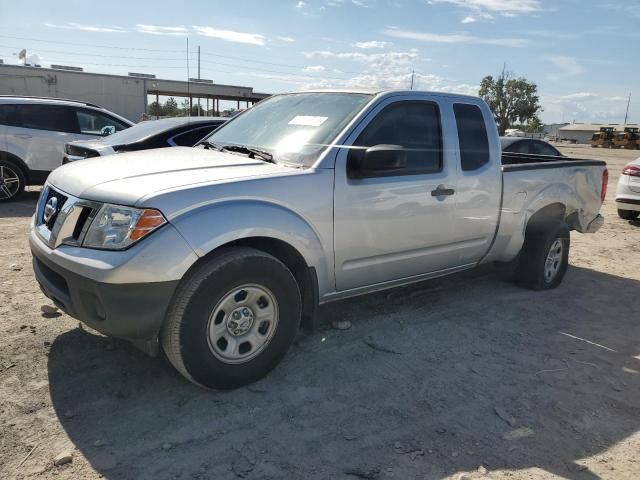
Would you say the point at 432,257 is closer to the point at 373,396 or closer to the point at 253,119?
the point at 373,396

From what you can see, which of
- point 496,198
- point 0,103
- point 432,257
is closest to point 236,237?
point 432,257

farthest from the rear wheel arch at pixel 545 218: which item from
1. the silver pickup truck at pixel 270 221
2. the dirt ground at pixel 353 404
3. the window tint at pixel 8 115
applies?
the window tint at pixel 8 115

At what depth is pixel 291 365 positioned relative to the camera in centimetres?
363

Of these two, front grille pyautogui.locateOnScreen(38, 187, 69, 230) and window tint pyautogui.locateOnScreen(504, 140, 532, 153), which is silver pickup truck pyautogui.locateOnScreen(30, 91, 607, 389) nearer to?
front grille pyautogui.locateOnScreen(38, 187, 69, 230)

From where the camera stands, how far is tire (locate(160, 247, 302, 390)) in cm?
294

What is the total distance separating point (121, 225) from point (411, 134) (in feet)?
A: 7.62

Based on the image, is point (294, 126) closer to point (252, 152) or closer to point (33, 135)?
point (252, 152)

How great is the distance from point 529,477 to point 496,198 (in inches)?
105

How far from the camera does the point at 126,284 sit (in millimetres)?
2746

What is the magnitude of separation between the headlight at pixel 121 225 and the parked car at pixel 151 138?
14.5 ft

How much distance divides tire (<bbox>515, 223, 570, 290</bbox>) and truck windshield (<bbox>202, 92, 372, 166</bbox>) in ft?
8.59

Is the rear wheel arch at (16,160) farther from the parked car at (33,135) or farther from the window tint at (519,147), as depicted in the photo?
the window tint at (519,147)

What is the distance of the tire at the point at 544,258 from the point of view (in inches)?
213

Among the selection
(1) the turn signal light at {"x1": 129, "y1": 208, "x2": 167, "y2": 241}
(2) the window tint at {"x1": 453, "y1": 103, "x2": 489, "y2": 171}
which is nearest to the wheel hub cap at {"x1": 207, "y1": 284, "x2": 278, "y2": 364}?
(1) the turn signal light at {"x1": 129, "y1": 208, "x2": 167, "y2": 241}
